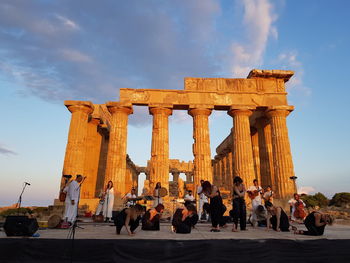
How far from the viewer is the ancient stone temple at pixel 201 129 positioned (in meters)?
20.2

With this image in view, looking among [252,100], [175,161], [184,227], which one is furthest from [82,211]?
[175,161]

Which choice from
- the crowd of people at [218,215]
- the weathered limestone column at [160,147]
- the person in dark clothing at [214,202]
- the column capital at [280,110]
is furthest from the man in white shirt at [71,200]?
the column capital at [280,110]

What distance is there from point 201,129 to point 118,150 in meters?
7.43

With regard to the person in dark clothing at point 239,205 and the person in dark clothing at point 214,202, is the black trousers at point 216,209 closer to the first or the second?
the person in dark clothing at point 214,202

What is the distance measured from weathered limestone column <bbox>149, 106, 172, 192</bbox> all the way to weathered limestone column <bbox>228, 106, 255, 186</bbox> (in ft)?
19.7

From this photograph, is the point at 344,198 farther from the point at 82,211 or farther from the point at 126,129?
the point at 82,211

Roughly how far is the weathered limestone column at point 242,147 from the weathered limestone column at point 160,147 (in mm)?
6010

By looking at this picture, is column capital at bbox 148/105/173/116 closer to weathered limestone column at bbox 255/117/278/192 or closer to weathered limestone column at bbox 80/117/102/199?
weathered limestone column at bbox 80/117/102/199

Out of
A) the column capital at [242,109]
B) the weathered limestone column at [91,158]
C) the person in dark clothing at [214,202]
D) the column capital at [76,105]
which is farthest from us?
the weathered limestone column at [91,158]

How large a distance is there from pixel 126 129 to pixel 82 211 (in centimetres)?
756

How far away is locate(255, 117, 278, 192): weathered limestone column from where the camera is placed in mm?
23266

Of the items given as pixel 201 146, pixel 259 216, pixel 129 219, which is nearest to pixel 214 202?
pixel 129 219
